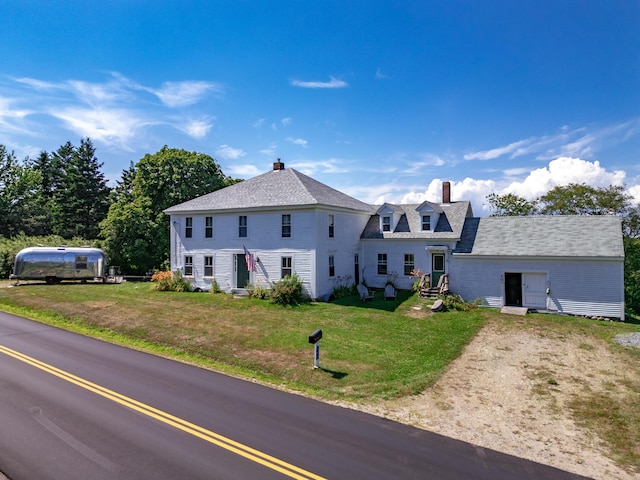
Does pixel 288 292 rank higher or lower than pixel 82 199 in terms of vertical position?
lower

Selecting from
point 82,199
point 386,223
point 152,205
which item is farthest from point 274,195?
point 82,199

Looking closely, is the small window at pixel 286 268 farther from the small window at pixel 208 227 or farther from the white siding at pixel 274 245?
the small window at pixel 208 227

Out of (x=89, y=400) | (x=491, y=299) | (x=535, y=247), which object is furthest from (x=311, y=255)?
(x=89, y=400)

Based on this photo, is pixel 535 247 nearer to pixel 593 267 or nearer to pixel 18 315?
pixel 593 267

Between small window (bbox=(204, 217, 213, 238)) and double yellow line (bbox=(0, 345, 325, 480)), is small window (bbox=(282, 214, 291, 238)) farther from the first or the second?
double yellow line (bbox=(0, 345, 325, 480))

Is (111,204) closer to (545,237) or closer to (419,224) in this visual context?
(419,224)

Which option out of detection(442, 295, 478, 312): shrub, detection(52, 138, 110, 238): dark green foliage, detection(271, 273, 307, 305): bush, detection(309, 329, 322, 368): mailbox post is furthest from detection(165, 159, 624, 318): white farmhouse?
detection(52, 138, 110, 238): dark green foliage
